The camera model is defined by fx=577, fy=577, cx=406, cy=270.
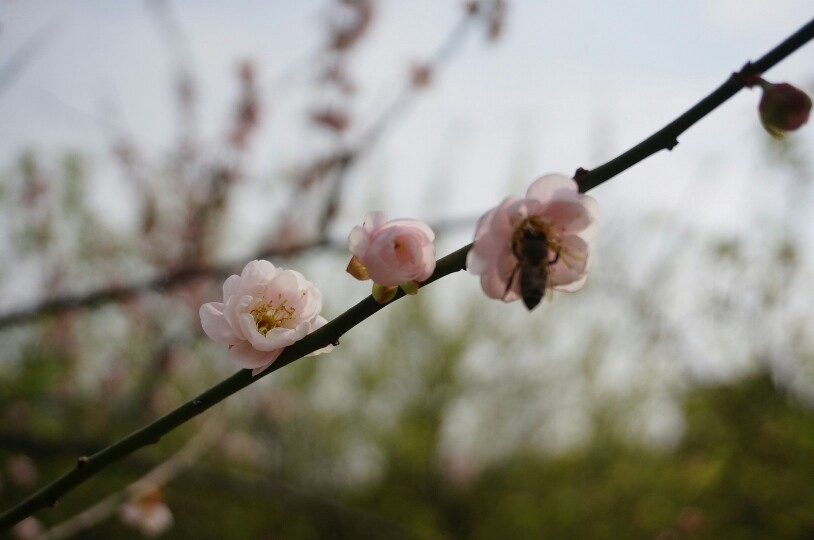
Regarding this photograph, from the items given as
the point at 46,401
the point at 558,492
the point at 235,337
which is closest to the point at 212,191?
the point at 46,401

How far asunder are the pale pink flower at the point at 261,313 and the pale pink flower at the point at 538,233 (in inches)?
8.4

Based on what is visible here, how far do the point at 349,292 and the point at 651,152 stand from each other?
7.18 metres

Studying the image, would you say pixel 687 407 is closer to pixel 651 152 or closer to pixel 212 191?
pixel 212 191

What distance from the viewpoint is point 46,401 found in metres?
5.03

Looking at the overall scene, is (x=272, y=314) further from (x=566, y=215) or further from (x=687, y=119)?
(x=687, y=119)

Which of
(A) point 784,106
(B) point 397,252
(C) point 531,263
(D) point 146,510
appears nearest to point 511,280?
(C) point 531,263

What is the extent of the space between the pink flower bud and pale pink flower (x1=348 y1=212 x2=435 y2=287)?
0.41m

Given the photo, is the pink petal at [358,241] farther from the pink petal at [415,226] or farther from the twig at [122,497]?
the twig at [122,497]


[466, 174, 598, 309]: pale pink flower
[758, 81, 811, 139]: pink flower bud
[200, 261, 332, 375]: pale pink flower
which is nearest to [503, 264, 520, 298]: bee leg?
[466, 174, 598, 309]: pale pink flower

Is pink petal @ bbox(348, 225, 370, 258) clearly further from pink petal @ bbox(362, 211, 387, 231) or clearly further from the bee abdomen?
the bee abdomen

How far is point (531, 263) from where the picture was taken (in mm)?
662

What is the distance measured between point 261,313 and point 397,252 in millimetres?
280

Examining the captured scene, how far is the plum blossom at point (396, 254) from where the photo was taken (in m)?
0.64

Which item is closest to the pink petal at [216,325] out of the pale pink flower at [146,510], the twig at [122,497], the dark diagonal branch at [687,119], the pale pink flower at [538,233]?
the pale pink flower at [538,233]
